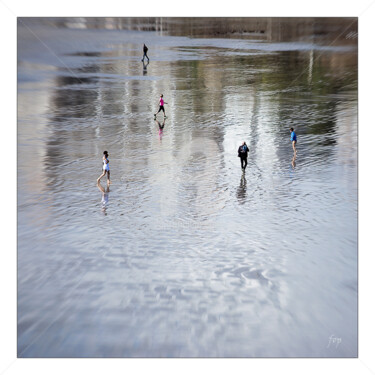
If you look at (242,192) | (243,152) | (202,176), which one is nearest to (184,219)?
(242,192)

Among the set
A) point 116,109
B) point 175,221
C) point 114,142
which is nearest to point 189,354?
point 175,221

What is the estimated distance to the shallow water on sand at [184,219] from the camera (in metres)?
8.41

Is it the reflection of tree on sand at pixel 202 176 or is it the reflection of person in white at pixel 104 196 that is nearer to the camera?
the reflection of person in white at pixel 104 196

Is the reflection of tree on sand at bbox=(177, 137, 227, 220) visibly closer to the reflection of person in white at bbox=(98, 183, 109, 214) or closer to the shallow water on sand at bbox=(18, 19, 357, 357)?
the shallow water on sand at bbox=(18, 19, 357, 357)

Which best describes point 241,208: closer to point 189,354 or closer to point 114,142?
point 189,354

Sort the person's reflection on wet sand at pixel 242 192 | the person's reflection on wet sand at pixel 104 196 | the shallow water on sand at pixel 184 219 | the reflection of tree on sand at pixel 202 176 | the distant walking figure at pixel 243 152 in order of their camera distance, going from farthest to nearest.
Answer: the distant walking figure at pixel 243 152, the person's reflection on wet sand at pixel 242 192, the reflection of tree on sand at pixel 202 176, the person's reflection on wet sand at pixel 104 196, the shallow water on sand at pixel 184 219

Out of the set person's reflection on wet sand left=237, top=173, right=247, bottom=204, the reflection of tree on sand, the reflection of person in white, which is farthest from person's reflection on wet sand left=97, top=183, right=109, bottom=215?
person's reflection on wet sand left=237, top=173, right=247, bottom=204

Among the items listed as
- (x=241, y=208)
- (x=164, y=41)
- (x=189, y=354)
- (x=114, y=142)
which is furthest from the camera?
(x=164, y=41)

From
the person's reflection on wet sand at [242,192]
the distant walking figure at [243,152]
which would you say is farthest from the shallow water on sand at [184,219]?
the distant walking figure at [243,152]

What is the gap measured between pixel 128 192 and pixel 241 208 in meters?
3.77

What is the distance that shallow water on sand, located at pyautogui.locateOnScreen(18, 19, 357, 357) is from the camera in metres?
8.41

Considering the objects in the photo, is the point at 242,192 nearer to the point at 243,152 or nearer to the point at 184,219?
the point at 243,152

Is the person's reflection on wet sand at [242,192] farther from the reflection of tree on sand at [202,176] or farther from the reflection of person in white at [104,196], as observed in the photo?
the reflection of person in white at [104,196]
